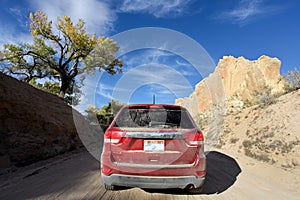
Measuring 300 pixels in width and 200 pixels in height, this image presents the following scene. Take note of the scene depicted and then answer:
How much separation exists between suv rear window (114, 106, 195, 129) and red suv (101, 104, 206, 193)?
353 mm

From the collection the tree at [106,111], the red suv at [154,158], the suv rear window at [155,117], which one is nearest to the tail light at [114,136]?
the red suv at [154,158]

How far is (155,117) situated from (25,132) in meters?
5.97

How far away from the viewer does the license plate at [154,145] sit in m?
3.16

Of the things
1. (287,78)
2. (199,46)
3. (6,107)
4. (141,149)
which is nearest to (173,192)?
(141,149)

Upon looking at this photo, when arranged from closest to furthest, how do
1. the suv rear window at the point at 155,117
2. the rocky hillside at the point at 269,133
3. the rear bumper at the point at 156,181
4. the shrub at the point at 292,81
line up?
the rear bumper at the point at 156,181, the suv rear window at the point at 155,117, the rocky hillside at the point at 269,133, the shrub at the point at 292,81

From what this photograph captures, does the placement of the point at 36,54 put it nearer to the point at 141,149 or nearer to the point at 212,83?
the point at 141,149

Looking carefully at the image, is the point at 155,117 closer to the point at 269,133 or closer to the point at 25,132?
the point at 25,132

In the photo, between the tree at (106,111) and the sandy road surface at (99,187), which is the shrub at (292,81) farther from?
the tree at (106,111)

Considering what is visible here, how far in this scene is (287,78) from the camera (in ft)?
48.6

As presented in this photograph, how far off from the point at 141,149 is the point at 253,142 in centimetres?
857

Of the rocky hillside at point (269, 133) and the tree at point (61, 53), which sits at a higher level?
the tree at point (61, 53)

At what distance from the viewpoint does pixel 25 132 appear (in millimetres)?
7297

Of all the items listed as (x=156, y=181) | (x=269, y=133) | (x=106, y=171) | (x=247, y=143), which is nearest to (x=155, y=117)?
(x=156, y=181)

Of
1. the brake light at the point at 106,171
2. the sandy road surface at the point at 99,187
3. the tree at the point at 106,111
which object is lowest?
the sandy road surface at the point at 99,187
